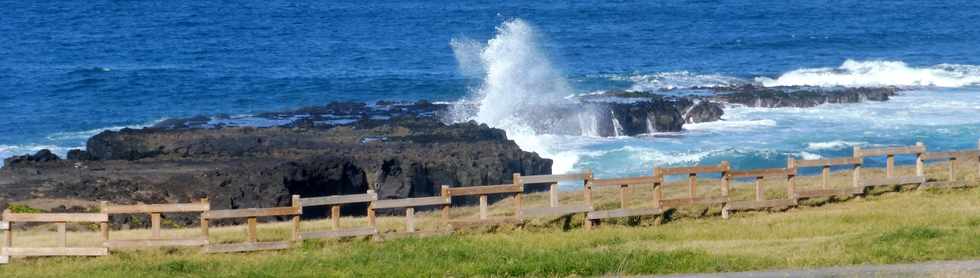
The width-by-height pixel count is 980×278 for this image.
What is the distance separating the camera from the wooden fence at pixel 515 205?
23031mm

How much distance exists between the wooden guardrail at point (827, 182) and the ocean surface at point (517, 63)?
17329mm

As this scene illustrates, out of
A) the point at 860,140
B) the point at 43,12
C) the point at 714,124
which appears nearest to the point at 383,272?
the point at 860,140

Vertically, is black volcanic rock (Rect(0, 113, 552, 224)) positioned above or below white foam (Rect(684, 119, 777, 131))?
below

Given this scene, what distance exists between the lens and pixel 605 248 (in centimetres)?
2292

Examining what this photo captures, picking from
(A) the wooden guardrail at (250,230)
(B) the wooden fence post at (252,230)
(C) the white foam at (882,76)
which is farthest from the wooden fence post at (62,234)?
(C) the white foam at (882,76)

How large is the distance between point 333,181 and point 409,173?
256 centimetres

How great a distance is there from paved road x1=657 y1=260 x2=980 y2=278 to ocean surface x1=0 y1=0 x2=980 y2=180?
26237 millimetres

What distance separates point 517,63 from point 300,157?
2475cm

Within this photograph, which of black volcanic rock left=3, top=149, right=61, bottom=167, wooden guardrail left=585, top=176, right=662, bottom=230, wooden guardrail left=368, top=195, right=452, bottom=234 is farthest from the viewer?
black volcanic rock left=3, top=149, right=61, bottom=167

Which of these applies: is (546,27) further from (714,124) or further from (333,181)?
(333,181)

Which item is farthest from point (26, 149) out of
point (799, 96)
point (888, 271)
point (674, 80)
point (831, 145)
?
point (888, 271)

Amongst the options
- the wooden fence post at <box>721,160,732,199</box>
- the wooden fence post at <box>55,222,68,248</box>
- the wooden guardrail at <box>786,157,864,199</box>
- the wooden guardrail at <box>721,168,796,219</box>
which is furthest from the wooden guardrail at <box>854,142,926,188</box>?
the wooden fence post at <box>55,222,68,248</box>

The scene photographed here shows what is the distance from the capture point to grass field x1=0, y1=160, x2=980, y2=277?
68.2 ft

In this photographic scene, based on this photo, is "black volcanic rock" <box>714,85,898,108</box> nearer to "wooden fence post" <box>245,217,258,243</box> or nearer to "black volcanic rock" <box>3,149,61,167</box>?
"black volcanic rock" <box>3,149,61,167</box>
